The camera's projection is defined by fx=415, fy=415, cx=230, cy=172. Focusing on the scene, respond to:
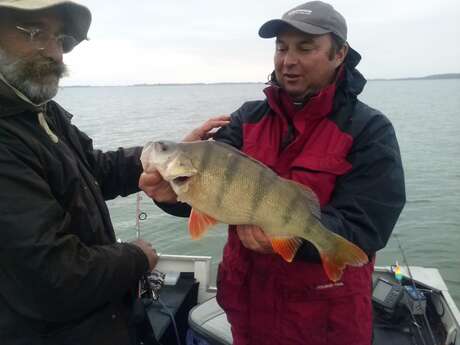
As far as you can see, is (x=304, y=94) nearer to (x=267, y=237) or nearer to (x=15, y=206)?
(x=267, y=237)

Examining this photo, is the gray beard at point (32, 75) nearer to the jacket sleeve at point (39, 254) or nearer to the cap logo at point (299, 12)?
the jacket sleeve at point (39, 254)

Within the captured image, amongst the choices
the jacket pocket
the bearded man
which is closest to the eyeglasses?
the bearded man

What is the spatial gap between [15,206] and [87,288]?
0.58m

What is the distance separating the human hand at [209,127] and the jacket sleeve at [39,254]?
3.72 ft

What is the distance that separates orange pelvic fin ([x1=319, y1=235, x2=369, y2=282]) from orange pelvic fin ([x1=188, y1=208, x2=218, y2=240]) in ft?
2.23

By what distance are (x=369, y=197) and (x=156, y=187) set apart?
1.26 m

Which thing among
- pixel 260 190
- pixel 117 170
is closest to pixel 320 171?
pixel 260 190

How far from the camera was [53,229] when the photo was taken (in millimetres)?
2145

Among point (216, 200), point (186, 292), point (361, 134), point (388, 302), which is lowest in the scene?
point (186, 292)

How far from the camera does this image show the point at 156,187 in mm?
2576

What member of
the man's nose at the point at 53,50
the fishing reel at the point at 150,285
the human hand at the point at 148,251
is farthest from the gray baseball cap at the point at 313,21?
the fishing reel at the point at 150,285

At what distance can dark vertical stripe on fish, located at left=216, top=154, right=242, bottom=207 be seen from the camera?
7.50 ft

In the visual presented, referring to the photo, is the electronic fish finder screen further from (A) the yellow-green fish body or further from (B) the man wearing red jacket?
(A) the yellow-green fish body

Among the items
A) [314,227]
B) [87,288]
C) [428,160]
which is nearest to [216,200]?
[314,227]
